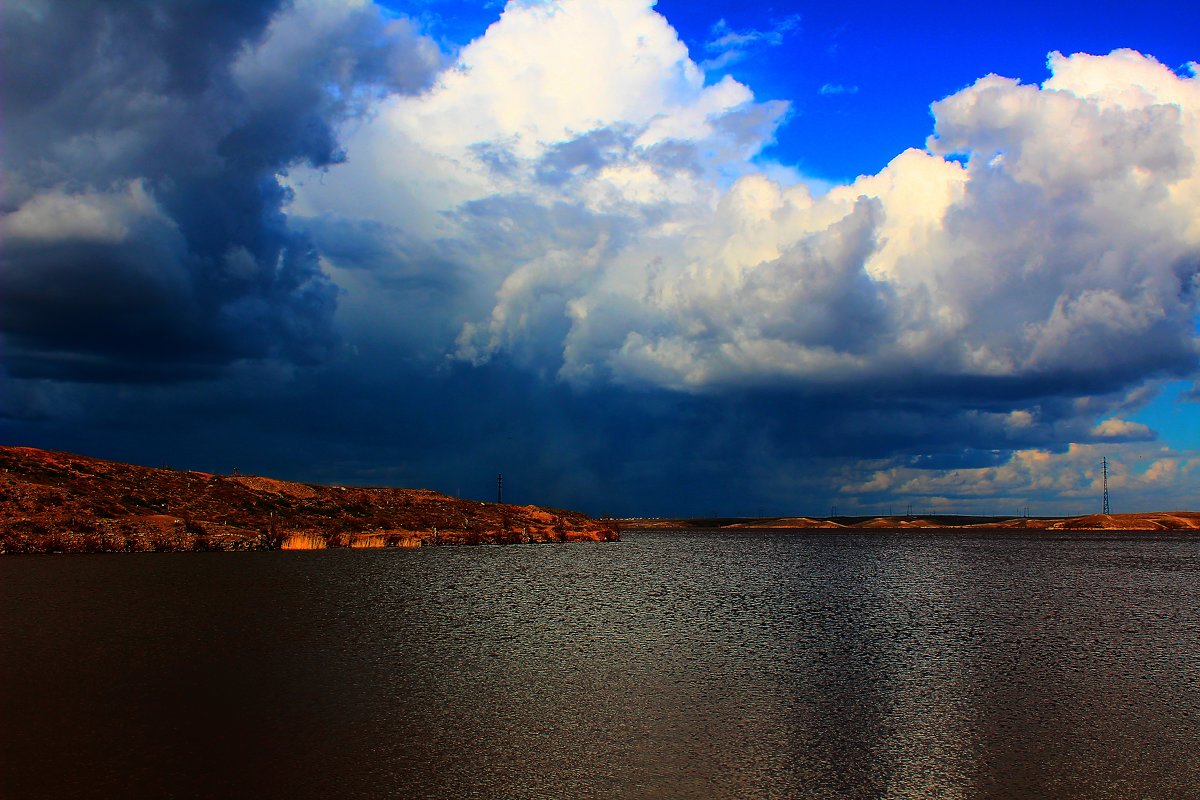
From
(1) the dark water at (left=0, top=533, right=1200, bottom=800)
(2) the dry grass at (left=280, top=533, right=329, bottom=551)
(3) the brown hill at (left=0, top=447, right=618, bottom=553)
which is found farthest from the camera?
(2) the dry grass at (left=280, top=533, right=329, bottom=551)

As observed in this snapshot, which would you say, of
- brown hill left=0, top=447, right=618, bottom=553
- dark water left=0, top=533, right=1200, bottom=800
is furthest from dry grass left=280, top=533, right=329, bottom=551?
dark water left=0, top=533, right=1200, bottom=800

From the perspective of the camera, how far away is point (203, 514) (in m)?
111

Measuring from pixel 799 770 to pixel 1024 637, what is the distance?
26.2 meters

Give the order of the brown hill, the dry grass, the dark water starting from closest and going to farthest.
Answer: the dark water < the brown hill < the dry grass

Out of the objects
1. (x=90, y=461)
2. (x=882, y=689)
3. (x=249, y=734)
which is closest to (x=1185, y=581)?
(x=882, y=689)

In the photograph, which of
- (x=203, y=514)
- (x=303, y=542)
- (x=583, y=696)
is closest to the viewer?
(x=583, y=696)

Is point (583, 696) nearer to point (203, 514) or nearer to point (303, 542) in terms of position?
point (303, 542)

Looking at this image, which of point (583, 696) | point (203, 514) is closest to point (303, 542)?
point (203, 514)

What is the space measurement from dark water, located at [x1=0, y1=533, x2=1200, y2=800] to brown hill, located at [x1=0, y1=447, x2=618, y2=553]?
3844cm

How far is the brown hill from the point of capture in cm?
8869

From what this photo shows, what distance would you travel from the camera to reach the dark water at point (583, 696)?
1712 cm

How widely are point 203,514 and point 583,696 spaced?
102m

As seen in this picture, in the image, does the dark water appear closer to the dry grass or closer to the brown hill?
the brown hill

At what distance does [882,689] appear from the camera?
2642cm
